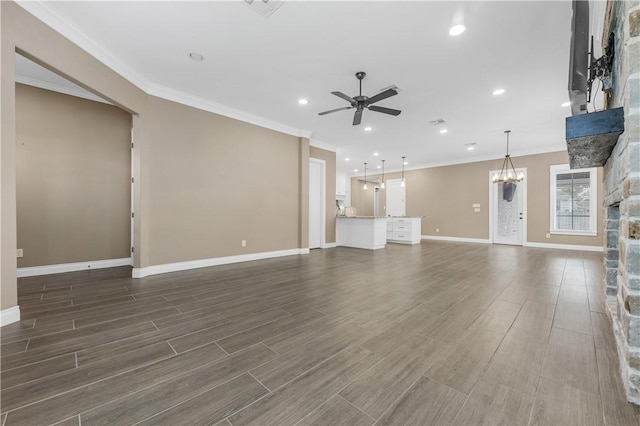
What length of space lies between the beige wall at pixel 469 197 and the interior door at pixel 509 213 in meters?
0.18

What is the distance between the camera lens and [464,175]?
8.72 meters

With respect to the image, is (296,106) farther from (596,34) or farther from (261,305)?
(596,34)

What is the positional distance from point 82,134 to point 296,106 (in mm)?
3657

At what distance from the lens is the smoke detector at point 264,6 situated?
7.65 feet

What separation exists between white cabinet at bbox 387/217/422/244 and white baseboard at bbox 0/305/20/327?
8.12 m

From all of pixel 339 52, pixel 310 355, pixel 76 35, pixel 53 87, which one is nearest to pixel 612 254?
pixel 310 355

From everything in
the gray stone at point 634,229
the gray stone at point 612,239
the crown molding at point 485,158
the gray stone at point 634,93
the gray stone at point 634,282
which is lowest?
the gray stone at point 634,282

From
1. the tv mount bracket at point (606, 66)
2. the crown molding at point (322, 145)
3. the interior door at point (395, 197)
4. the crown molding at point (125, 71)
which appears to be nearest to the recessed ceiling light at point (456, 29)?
the tv mount bracket at point (606, 66)

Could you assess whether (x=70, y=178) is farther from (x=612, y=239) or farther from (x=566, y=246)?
(x=566, y=246)

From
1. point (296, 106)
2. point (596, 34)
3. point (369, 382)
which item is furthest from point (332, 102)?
point (369, 382)

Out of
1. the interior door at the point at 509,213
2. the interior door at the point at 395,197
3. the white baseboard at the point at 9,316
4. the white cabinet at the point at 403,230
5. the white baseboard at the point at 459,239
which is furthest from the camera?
the interior door at the point at 395,197

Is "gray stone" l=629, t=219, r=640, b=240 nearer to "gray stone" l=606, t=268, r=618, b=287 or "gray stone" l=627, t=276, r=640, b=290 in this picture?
"gray stone" l=627, t=276, r=640, b=290

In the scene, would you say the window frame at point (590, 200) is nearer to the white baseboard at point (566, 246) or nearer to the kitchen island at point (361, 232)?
the white baseboard at point (566, 246)

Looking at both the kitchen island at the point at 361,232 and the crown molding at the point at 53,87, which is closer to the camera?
the crown molding at the point at 53,87
